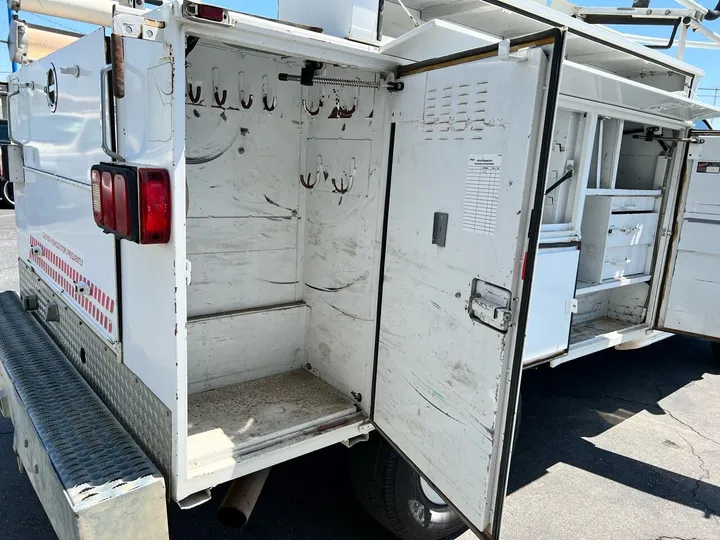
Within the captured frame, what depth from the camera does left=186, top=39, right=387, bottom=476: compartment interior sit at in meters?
2.69

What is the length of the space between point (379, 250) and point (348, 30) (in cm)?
98

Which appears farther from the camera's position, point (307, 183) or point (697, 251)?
point (697, 251)

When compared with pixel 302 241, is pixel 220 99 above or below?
above

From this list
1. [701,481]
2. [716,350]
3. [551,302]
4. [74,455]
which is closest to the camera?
[74,455]

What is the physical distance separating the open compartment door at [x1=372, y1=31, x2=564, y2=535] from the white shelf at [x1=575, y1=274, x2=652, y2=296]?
2005 millimetres

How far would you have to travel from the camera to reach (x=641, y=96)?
11.4ft

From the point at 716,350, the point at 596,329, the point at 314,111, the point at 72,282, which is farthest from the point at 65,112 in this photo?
the point at 716,350

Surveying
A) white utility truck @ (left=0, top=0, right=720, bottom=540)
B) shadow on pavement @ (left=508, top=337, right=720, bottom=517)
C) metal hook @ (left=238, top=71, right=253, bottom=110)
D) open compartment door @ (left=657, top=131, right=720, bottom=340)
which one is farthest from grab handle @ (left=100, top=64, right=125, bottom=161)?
open compartment door @ (left=657, top=131, right=720, bottom=340)

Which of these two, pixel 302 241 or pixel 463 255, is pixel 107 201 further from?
pixel 302 241

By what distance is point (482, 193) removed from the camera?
1931mm

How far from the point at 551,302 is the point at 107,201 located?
260 cm

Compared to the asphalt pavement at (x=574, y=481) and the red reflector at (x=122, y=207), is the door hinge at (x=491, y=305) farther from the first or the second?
the asphalt pavement at (x=574, y=481)

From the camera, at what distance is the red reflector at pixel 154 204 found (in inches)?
67.6

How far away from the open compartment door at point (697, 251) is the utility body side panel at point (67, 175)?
416 centimetres
